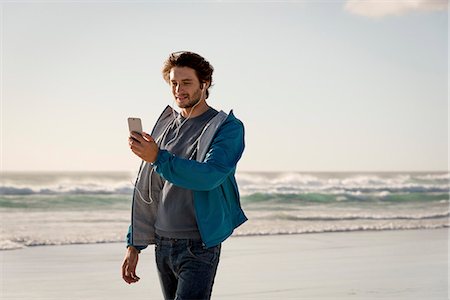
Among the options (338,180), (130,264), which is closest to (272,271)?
(130,264)

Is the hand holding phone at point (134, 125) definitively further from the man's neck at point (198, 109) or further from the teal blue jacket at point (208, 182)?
the man's neck at point (198, 109)

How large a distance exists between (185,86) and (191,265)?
54 cm

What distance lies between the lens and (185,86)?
2430 millimetres

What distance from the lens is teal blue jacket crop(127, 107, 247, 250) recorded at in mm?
2250

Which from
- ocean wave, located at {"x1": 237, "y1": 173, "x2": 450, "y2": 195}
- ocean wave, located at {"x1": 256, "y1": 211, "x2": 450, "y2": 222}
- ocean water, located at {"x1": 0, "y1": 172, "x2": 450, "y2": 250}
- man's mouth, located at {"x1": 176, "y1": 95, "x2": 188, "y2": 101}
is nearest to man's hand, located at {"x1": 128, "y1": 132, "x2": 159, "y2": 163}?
man's mouth, located at {"x1": 176, "y1": 95, "x2": 188, "y2": 101}

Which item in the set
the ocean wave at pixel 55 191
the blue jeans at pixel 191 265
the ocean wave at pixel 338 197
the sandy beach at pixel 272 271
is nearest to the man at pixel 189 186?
the blue jeans at pixel 191 265

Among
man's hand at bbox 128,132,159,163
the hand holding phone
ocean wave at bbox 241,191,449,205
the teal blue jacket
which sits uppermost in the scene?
the hand holding phone

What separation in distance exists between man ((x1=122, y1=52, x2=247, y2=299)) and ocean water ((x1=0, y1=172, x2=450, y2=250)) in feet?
14.8

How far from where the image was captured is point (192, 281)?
2363 millimetres

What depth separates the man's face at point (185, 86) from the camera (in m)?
2.42

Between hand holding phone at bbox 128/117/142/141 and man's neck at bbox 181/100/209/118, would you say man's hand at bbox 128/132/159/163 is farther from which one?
man's neck at bbox 181/100/209/118

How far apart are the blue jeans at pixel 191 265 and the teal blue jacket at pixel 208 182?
0.05 meters

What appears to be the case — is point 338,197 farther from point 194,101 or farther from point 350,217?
point 194,101

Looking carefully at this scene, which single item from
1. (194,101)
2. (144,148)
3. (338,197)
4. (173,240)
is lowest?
(338,197)
